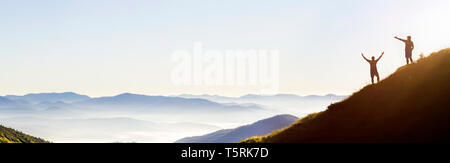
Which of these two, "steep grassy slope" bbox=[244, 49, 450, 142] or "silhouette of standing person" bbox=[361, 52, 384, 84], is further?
"silhouette of standing person" bbox=[361, 52, 384, 84]

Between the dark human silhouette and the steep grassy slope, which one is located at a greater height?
the dark human silhouette

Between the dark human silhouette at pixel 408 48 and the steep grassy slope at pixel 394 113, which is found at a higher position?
the dark human silhouette at pixel 408 48

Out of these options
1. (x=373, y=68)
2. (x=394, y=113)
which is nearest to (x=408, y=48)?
(x=373, y=68)

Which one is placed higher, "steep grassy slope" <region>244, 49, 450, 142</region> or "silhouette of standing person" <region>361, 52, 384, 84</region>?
"silhouette of standing person" <region>361, 52, 384, 84</region>

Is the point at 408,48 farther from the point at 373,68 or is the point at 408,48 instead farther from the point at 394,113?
the point at 394,113

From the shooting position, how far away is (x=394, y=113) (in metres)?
27.0

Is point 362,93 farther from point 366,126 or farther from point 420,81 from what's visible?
point 366,126

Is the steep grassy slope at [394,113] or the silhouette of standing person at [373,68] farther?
the silhouette of standing person at [373,68]

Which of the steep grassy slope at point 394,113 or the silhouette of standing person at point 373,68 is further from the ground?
the silhouette of standing person at point 373,68

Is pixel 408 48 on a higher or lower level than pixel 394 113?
higher

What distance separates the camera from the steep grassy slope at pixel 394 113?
2383 centimetres

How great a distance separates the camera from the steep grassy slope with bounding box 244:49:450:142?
78.2 feet

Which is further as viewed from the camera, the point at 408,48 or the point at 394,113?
the point at 408,48
